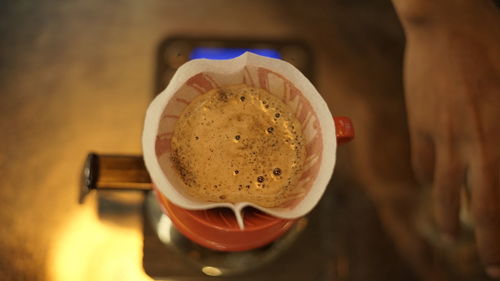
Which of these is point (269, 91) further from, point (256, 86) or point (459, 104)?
point (459, 104)

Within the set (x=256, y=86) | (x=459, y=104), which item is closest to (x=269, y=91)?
(x=256, y=86)

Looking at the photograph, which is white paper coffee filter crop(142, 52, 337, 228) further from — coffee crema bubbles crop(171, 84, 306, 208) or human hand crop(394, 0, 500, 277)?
human hand crop(394, 0, 500, 277)

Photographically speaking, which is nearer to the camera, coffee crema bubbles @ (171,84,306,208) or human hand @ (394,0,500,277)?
coffee crema bubbles @ (171,84,306,208)

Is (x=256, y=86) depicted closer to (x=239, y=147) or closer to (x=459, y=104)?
(x=239, y=147)

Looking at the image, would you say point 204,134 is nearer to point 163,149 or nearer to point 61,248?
point 163,149

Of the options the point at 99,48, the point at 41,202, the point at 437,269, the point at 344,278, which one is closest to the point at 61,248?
the point at 41,202

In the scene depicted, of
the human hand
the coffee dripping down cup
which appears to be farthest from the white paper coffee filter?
the human hand

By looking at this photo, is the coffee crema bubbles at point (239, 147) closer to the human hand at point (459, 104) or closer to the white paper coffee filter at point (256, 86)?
the white paper coffee filter at point (256, 86)

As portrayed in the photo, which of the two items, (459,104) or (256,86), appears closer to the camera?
(256,86)
